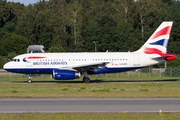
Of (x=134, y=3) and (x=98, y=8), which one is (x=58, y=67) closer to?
(x=134, y=3)

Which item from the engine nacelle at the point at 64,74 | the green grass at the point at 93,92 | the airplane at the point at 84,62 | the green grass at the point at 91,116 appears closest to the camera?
the green grass at the point at 91,116

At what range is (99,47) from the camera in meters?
80.7

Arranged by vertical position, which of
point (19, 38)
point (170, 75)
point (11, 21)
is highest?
point (11, 21)

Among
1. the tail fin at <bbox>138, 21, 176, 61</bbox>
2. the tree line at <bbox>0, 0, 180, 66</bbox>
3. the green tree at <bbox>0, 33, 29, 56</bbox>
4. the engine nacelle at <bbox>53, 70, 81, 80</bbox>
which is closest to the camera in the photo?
the engine nacelle at <bbox>53, 70, 81, 80</bbox>

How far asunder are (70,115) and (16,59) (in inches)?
934

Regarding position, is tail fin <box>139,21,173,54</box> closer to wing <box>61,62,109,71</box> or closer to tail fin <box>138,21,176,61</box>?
tail fin <box>138,21,176,61</box>

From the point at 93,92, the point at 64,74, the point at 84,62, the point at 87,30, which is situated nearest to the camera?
the point at 93,92

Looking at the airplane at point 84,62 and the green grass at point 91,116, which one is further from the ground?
the airplane at point 84,62

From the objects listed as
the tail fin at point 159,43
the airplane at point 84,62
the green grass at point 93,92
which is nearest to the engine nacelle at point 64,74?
the airplane at point 84,62

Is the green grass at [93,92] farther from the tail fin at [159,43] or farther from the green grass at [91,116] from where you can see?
the tail fin at [159,43]

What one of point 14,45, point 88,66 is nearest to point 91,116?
point 88,66

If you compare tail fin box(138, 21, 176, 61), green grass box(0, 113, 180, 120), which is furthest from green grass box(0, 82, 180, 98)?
tail fin box(138, 21, 176, 61)

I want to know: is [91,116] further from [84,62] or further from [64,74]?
[84,62]

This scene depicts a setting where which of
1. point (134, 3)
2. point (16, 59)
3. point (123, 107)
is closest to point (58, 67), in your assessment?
point (16, 59)
